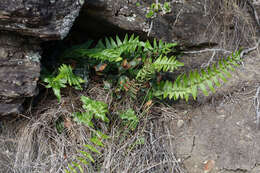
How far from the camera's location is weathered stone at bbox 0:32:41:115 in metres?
2.50

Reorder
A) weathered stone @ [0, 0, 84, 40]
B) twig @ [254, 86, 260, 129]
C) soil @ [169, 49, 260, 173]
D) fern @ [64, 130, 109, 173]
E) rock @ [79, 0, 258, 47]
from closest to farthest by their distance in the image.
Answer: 1. weathered stone @ [0, 0, 84, 40]
2. fern @ [64, 130, 109, 173]
3. soil @ [169, 49, 260, 173]
4. twig @ [254, 86, 260, 129]
5. rock @ [79, 0, 258, 47]

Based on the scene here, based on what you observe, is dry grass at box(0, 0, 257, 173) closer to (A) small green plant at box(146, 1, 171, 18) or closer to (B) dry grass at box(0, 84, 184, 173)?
(B) dry grass at box(0, 84, 184, 173)

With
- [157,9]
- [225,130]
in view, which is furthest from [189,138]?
[157,9]

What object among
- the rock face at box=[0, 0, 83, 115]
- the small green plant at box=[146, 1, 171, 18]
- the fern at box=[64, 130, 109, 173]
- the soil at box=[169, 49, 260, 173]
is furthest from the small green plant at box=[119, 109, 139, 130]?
the small green plant at box=[146, 1, 171, 18]

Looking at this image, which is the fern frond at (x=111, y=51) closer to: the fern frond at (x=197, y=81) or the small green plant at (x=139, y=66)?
the small green plant at (x=139, y=66)

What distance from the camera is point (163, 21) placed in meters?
3.10

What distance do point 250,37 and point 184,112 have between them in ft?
4.27

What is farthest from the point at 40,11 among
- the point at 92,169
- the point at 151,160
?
the point at 151,160

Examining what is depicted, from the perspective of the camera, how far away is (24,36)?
2.53 m

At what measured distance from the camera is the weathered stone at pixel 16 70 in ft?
8.21

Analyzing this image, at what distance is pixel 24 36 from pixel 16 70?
1.11 ft

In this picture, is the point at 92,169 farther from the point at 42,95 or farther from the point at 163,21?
the point at 163,21

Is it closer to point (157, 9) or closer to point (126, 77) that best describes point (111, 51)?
point (126, 77)

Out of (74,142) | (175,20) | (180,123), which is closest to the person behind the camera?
(74,142)
